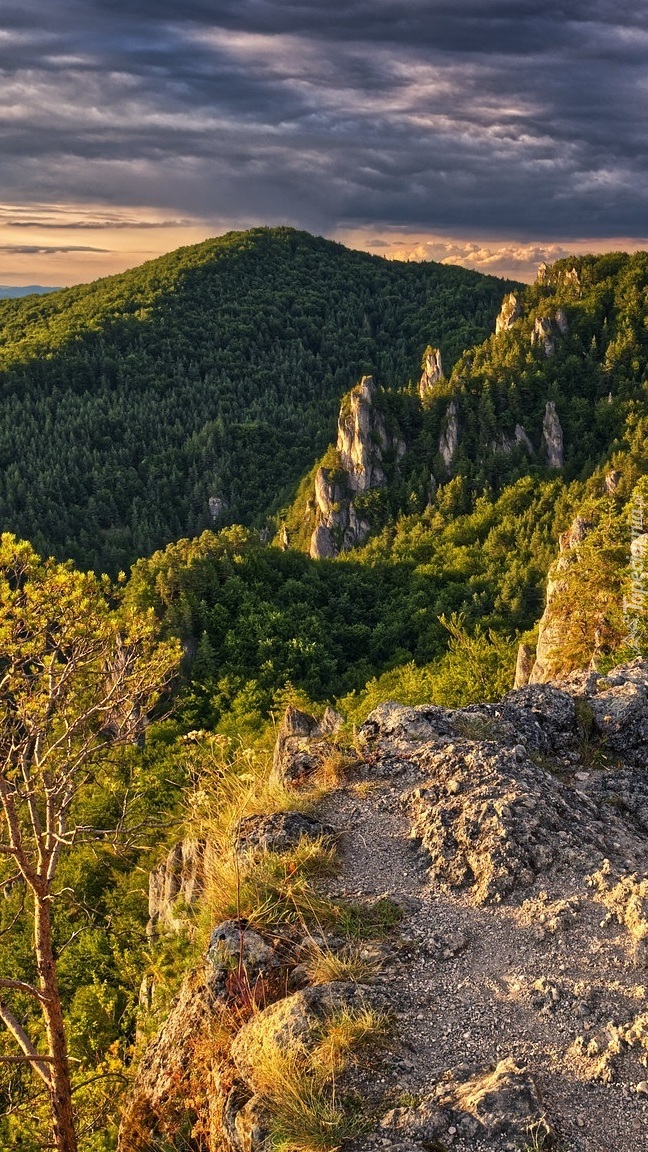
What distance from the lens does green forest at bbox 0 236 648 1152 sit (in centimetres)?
1046

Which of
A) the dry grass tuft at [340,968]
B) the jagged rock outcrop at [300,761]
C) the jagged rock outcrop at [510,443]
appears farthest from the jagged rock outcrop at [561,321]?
the dry grass tuft at [340,968]

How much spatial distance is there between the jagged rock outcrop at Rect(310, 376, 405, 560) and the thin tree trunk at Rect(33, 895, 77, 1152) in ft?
286

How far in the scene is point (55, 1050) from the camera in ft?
28.3

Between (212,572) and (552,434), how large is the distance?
62817mm

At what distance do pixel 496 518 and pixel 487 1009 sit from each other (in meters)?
78.5

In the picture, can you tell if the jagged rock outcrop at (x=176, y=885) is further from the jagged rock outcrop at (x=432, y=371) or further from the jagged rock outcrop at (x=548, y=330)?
the jagged rock outcrop at (x=548, y=330)

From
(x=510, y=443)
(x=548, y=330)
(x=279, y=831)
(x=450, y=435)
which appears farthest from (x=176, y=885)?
(x=548, y=330)

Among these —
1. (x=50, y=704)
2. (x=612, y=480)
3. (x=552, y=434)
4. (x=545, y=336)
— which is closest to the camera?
(x=50, y=704)

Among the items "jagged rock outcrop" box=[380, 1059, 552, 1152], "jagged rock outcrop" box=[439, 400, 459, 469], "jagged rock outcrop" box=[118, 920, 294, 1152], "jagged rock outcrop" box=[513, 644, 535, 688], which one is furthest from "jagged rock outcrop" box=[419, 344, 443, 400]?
"jagged rock outcrop" box=[380, 1059, 552, 1152]

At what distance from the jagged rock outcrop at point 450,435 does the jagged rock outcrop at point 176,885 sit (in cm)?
A: 8424

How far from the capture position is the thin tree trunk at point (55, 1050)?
8.42 metres

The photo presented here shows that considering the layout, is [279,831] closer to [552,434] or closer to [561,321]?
[552,434]

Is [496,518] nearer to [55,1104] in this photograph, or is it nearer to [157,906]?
[157,906]

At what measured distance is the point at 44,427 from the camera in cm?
14325
